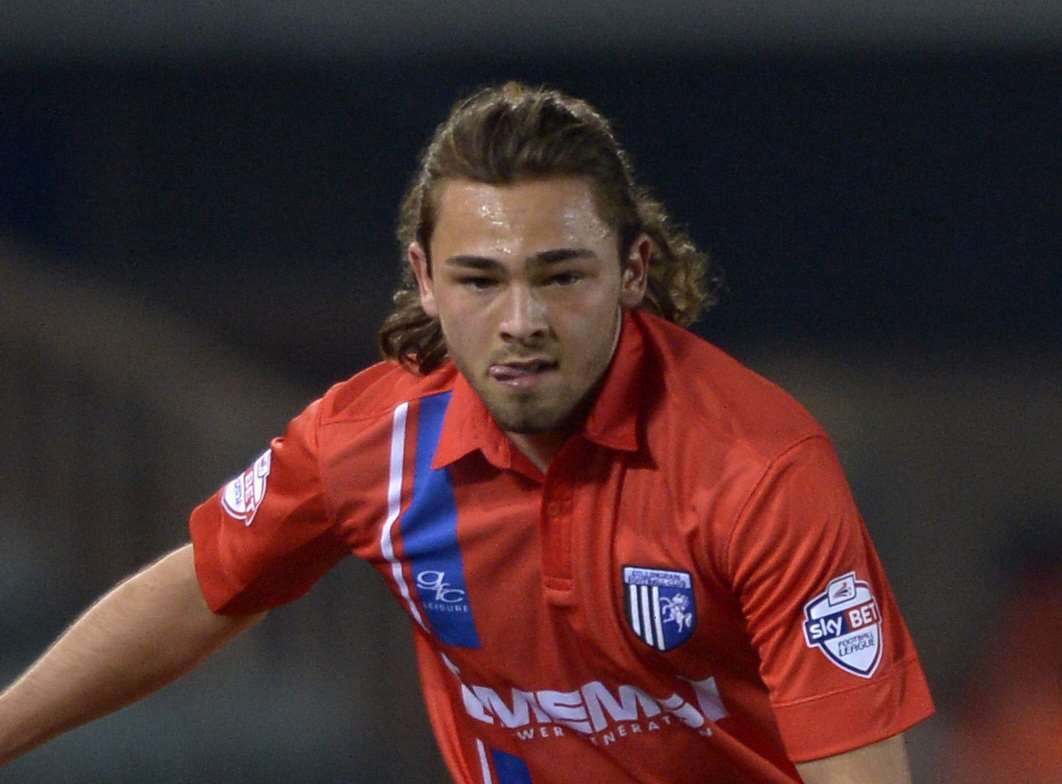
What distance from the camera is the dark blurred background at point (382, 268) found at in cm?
439

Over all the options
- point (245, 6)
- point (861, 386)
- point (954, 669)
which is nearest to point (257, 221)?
point (245, 6)

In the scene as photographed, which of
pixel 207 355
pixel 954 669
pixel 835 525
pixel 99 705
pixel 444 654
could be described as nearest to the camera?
pixel 835 525

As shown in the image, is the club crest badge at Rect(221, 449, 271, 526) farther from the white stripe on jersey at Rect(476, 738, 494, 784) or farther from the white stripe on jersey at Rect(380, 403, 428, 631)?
the white stripe on jersey at Rect(476, 738, 494, 784)

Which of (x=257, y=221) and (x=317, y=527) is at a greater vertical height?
(x=257, y=221)

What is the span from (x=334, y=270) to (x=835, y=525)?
2815 millimetres

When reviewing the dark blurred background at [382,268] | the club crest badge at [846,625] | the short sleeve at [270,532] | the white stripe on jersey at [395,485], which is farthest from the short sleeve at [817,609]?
the dark blurred background at [382,268]

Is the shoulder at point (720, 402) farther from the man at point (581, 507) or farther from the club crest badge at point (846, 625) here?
the club crest badge at point (846, 625)

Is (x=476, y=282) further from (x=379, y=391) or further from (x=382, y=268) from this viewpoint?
(x=382, y=268)

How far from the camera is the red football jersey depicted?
6.64ft

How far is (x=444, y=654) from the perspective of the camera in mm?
2443

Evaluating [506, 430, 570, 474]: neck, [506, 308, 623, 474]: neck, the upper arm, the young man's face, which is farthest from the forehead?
the upper arm

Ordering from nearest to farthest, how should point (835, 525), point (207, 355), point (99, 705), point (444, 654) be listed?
point (835, 525)
point (444, 654)
point (99, 705)
point (207, 355)

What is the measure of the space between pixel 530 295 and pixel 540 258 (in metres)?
0.04

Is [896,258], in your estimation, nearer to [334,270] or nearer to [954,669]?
[954,669]
